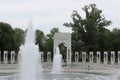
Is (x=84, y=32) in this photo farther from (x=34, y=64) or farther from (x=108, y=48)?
(x=34, y=64)

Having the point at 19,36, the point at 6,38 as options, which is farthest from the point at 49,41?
the point at 6,38

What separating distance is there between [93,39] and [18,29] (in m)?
19.1

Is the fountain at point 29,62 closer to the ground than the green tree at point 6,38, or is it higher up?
closer to the ground

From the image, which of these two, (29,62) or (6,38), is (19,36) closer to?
(6,38)

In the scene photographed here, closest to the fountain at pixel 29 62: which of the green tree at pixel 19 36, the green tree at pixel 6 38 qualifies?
the green tree at pixel 6 38

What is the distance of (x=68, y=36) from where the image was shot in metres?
52.0

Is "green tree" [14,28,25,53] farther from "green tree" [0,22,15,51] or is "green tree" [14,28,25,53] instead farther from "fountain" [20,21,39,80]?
"fountain" [20,21,39,80]

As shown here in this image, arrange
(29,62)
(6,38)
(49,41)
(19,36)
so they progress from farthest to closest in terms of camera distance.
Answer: (19,36), (49,41), (6,38), (29,62)

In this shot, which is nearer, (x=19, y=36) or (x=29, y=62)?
(x=29, y=62)

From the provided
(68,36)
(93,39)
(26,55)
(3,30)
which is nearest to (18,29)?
(3,30)

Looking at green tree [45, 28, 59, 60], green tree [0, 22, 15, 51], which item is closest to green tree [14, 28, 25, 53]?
green tree [45, 28, 59, 60]

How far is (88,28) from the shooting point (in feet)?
206

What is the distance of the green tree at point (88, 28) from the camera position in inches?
2454

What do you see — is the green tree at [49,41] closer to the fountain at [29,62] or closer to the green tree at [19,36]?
the green tree at [19,36]
